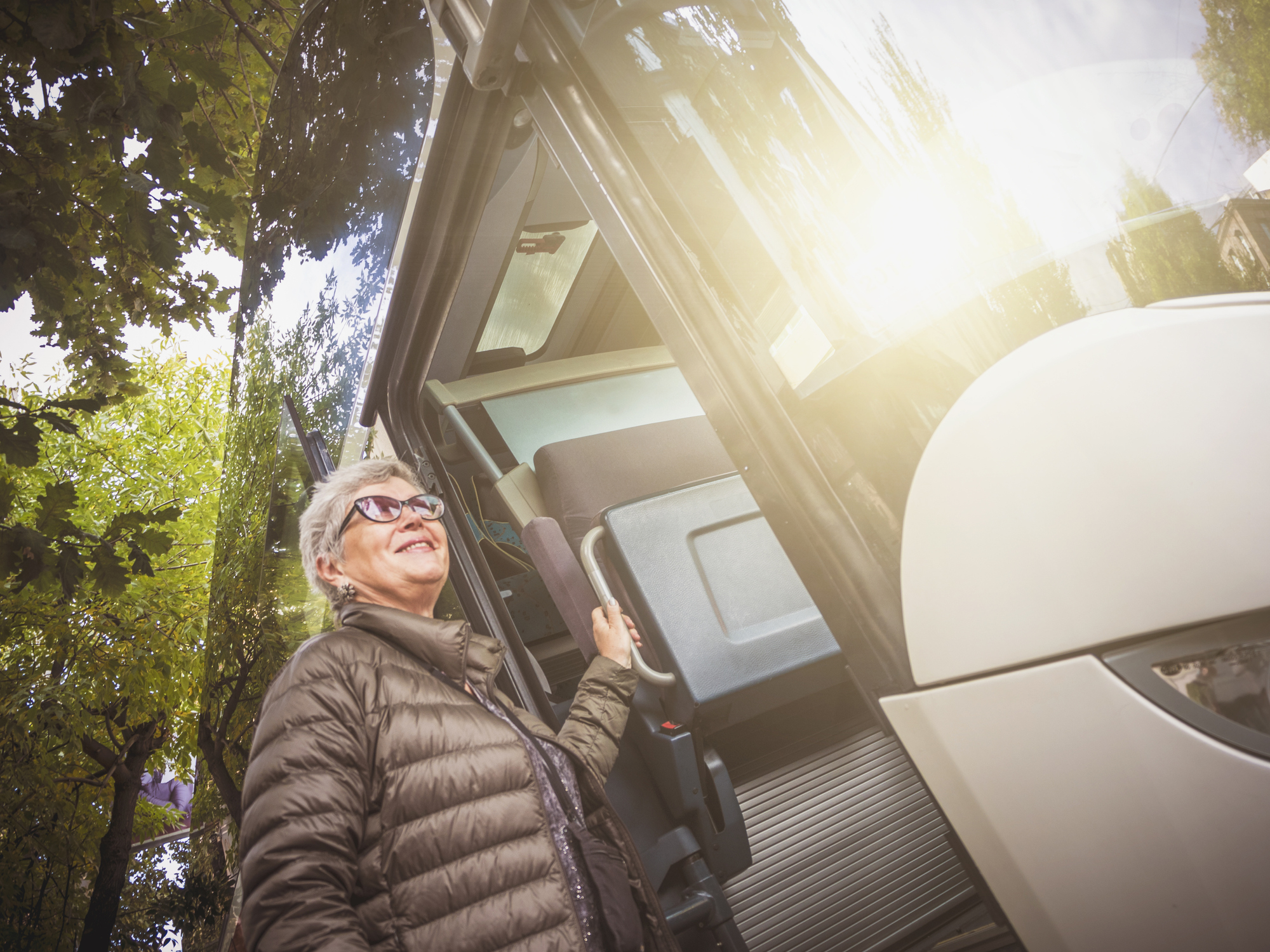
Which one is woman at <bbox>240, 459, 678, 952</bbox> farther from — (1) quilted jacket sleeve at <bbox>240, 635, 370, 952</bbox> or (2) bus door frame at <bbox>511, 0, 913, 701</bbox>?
(2) bus door frame at <bbox>511, 0, 913, 701</bbox>

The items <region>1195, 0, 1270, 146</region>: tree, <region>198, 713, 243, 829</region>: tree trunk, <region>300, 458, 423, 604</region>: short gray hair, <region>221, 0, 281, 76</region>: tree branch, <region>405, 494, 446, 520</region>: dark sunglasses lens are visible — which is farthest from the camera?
<region>221, 0, 281, 76</region>: tree branch

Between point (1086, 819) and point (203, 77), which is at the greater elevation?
point (203, 77)

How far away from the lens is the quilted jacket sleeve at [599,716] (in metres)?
1.67

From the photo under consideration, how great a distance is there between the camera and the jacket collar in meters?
1.46

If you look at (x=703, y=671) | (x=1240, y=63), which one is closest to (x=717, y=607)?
(x=703, y=671)

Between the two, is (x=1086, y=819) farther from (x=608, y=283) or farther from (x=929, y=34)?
(x=608, y=283)

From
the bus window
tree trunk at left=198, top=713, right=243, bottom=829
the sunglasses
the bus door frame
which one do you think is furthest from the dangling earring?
the bus window

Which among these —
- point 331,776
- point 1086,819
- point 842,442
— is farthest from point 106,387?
point 1086,819

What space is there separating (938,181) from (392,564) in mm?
1358

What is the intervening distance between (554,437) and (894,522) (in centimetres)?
232

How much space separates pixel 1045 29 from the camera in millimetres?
792

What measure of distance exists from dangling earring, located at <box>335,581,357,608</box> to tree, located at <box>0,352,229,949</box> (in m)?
0.98

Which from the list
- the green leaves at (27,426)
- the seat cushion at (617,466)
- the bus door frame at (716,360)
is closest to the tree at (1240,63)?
the bus door frame at (716,360)

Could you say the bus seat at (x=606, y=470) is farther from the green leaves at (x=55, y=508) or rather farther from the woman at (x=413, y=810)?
the green leaves at (x=55, y=508)
